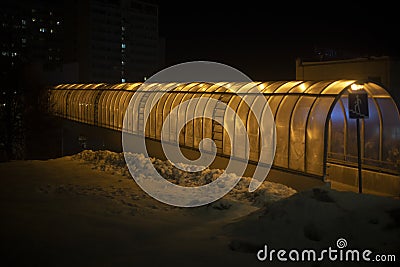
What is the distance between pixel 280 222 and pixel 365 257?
1.64 m

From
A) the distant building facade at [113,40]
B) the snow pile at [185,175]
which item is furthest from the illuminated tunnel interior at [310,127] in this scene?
the distant building facade at [113,40]

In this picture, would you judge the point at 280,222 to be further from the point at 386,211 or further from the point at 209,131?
the point at 209,131

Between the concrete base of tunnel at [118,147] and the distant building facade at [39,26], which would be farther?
the distant building facade at [39,26]

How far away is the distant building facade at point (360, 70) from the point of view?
77.2 feet

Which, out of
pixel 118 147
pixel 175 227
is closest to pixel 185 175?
pixel 175 227

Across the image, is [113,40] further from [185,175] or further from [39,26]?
[185,175]

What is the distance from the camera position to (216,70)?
95.5 metres

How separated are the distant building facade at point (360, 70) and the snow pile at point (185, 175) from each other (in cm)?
1069

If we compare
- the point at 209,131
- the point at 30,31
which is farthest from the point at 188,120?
the point at 30,31

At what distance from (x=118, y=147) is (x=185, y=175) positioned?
12153mm

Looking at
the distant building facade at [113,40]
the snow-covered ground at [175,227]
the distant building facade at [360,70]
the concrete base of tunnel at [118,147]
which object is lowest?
the snow-covered ground at [175,227]

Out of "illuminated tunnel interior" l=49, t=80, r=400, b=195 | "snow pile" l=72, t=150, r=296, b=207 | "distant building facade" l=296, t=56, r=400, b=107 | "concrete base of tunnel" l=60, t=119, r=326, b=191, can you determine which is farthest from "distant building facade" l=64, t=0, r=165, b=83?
"snow pile" l=72, t=150, r=296, b=207

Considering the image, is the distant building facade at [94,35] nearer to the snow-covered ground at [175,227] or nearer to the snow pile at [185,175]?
the snow pile at [185,175]

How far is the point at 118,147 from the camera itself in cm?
2570
